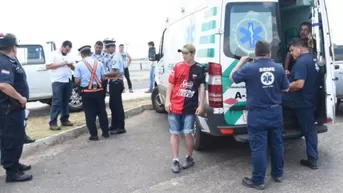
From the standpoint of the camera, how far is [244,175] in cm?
472

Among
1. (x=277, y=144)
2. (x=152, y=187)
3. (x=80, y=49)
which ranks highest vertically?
(x=80, y=49)

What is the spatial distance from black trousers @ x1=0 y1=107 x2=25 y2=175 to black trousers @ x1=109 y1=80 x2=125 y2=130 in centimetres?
239

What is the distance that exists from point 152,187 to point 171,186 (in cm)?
23

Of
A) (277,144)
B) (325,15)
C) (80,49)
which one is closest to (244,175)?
(277,144)

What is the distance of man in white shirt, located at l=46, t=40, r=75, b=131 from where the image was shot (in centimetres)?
716

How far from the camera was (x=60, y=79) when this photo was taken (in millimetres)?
7164

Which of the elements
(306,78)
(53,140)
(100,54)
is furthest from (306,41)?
(53,140)

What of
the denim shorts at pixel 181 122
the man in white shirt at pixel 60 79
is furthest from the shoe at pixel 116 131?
the denim shorts at pixel 181 122

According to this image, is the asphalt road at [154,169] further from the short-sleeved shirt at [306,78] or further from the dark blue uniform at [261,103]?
the short-sleeved shirt at [306,78]

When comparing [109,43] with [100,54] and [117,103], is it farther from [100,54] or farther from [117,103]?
[117,103]

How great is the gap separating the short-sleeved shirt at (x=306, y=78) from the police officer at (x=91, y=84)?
3.37 meters

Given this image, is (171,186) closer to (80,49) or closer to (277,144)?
(277,144)

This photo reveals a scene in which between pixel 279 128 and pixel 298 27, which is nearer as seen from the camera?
pixel 279 128

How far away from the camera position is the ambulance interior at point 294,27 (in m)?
4.97
